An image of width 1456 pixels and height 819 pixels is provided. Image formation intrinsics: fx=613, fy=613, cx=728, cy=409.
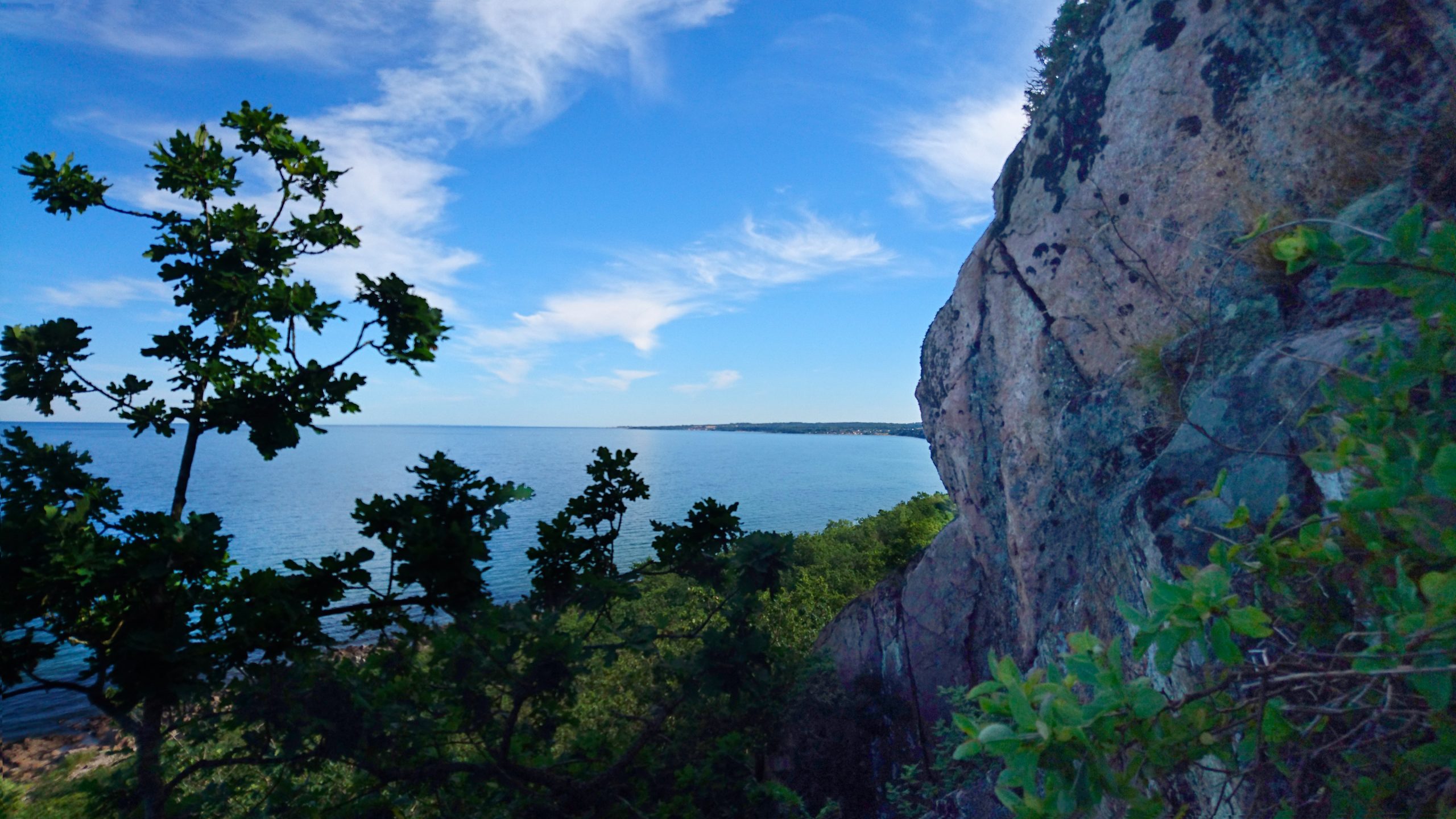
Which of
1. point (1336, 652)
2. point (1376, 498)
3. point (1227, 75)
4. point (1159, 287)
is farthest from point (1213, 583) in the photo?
point (1227, 75)

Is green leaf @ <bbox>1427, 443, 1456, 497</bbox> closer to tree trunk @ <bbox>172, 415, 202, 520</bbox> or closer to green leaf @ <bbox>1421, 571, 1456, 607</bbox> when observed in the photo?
green leaf @ <bbox>1421, 571, 1456, 607</bbox>

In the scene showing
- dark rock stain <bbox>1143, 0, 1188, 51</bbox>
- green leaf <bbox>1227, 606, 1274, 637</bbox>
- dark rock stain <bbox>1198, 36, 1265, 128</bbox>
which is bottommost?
green leaf <bbox>1227, 606, 1274, 637</bbox>

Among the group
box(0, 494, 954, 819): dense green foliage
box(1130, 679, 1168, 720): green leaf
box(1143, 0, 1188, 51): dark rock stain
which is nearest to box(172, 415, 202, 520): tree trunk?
box(0, 494, 954, 819): dense green foliage

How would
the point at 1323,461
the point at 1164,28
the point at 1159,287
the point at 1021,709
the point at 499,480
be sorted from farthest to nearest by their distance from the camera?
the point at 499,480
the point at 1164,28
the point at 1159,287
the point at 1323,461
the point at 1021,709

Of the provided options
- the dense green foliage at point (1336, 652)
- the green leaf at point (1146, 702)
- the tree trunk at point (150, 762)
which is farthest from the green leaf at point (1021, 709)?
the tree trunk at point (150, 762)

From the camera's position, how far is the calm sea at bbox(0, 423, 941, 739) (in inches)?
1190

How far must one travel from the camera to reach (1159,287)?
624cm

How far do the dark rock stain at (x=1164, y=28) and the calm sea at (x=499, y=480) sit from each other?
7509 millimetres

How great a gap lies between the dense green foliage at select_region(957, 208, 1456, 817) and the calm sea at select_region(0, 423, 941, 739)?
3.53 meters

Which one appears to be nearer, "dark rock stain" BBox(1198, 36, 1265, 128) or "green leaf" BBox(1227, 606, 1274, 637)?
"green leaf" BBox(1227, 606, 1274, 637)

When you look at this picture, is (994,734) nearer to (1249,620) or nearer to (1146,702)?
(1146,702)

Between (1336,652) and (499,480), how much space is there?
41102 mm

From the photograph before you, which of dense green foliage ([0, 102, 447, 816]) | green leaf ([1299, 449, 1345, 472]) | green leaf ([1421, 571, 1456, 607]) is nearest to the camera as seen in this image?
green leaf ([1421, 571, 1456, 607])

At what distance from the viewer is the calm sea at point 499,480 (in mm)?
30219
